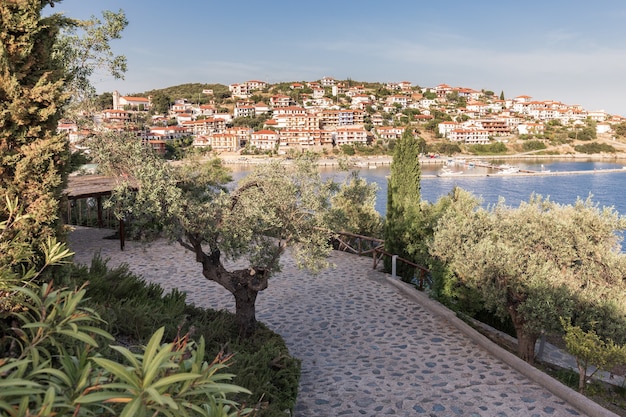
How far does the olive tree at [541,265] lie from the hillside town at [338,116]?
82.7 m

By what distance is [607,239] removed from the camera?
8.40m

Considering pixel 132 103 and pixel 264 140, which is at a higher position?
pixel 132 103

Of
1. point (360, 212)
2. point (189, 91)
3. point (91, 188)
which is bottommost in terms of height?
point (360, 212)

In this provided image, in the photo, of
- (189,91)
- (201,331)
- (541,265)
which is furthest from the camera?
(189,91)

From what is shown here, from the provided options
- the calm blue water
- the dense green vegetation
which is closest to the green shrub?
the dense green vegetation

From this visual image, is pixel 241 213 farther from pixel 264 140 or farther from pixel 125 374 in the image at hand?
pixel 264 140

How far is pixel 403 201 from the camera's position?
12.9 meters

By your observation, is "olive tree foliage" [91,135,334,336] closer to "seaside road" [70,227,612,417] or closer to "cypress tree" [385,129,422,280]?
"seaside road" [70,227,612,417]

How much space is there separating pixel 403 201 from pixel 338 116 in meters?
119

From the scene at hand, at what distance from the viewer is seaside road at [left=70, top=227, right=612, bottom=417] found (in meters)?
5.84

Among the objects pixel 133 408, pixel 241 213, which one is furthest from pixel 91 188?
pixel 133 408

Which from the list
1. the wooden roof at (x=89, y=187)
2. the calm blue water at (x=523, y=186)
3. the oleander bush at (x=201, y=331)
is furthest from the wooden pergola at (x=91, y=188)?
the calm blue water at (x=523, y=186)

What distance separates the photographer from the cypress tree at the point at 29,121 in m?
4.28

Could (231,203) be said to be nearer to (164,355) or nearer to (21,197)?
(21,197)
